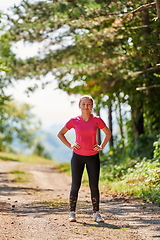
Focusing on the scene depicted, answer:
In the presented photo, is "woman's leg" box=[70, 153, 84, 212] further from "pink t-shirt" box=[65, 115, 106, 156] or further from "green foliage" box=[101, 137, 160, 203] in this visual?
"green foliage" box=[101, 137, 160, 203]

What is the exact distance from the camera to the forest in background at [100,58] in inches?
533

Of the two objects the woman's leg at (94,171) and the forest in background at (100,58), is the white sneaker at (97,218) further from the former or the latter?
the forest in background at (100,58)

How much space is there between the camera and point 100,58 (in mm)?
16156

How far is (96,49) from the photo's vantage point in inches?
628

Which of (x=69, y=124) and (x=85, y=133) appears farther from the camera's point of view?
(x=69, y=124)

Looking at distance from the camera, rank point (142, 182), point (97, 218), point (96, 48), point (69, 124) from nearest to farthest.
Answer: point (69, 124) → point (97, 218) → point (142, 182) → point (96, 48)

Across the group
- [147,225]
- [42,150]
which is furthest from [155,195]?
[42,150]

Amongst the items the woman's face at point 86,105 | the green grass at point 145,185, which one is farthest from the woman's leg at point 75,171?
the green grass at point 145,185

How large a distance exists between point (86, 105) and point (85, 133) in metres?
0.50

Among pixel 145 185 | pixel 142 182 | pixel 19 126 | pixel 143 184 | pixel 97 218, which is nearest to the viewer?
pixel 97 218

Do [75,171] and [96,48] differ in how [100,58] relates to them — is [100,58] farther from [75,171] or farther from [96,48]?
[75,171]

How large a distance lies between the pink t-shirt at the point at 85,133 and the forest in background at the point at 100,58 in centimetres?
511

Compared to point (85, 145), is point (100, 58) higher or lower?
higher

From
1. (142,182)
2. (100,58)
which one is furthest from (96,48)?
(142,182)
